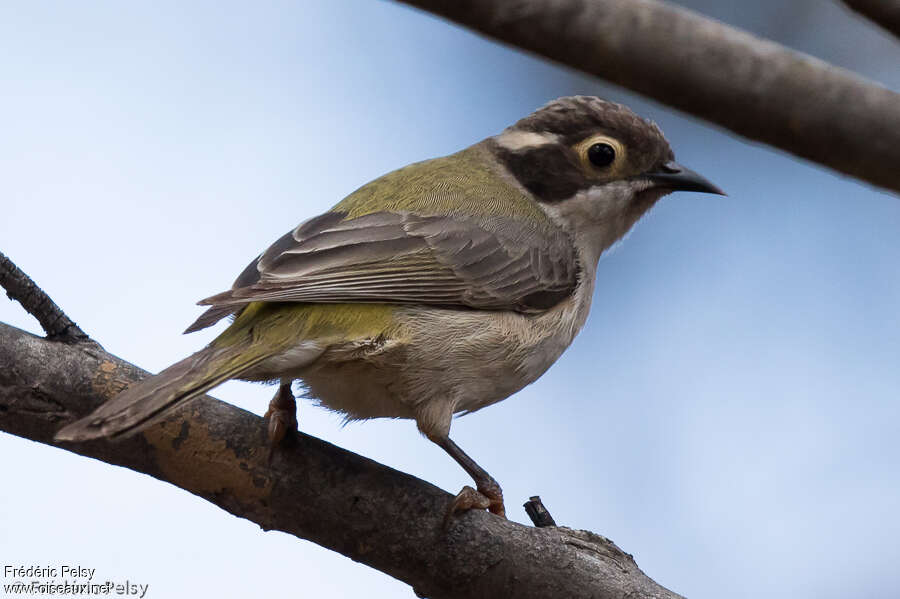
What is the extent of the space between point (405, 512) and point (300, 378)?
84 centimetres

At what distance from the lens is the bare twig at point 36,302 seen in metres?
4.26

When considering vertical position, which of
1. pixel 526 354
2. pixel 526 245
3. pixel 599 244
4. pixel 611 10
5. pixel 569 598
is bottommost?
pixel 569 598

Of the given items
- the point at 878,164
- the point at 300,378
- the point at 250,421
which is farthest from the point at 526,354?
the point at 878,164

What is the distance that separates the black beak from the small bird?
0.03ft

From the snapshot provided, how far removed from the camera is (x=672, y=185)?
607 cm

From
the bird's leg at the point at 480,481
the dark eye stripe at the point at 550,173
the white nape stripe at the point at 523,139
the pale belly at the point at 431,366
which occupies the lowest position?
the bird's leg at the point at 480,481

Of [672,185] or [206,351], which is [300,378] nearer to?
[206,351]

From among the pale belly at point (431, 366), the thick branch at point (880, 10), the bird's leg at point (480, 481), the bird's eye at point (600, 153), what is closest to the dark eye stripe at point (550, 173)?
the bird's eye at point (600, 153)

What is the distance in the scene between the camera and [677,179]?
6039 millimetres

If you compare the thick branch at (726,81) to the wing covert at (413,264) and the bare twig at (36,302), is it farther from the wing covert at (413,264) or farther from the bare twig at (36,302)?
the bare twig at (36,302)

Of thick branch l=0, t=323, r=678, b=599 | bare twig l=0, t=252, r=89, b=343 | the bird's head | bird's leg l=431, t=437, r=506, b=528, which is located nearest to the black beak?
the bird's head

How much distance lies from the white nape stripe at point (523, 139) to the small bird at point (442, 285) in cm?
1

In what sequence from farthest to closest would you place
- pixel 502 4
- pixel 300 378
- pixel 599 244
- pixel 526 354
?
1. pixel 599 244
2. pixel 526 354
3. pixel 300 378
4. pixel 502 4

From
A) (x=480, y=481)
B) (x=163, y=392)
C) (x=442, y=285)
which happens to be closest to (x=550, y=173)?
(x=442, y=285)
